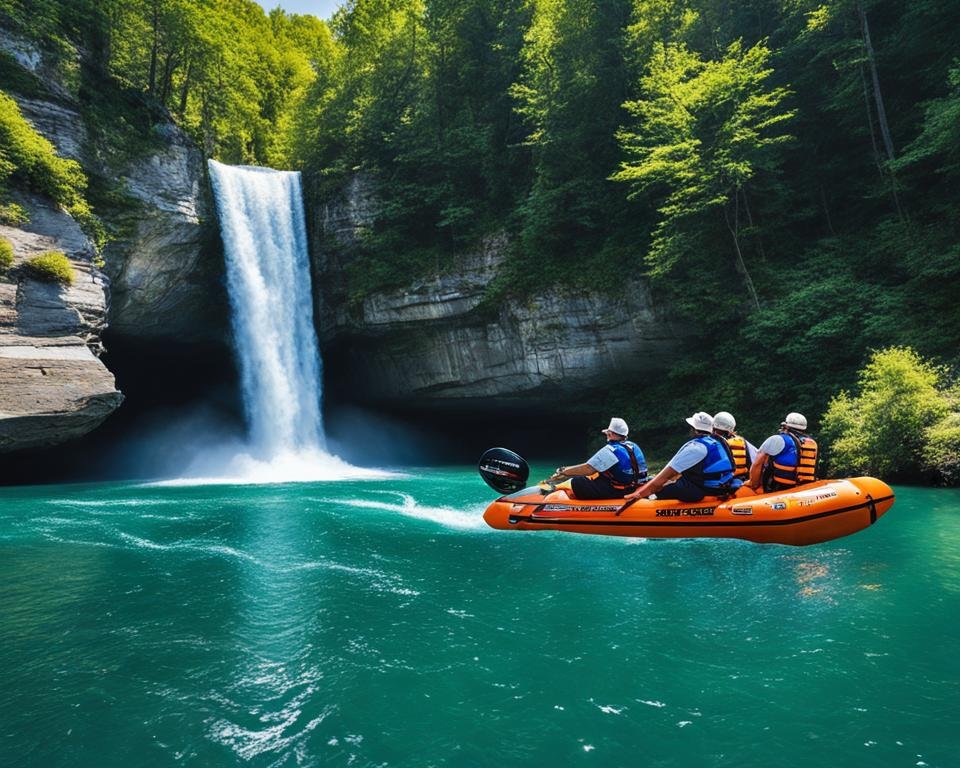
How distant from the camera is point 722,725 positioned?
3398 mm

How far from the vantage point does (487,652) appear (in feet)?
14.8

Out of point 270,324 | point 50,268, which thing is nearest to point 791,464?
point 50,268

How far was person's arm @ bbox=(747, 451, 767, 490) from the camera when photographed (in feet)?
24.1

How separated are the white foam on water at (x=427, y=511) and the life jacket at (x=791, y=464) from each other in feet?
14.3

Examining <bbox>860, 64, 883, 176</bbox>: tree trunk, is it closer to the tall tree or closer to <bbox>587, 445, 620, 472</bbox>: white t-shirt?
the tall tree

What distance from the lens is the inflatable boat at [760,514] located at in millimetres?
6738

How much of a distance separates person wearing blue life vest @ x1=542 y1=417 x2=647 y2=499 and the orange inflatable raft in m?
0.37

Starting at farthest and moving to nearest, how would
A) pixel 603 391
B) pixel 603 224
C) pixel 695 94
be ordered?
pixel 603 391
pixel 603 224
pixel 695 94

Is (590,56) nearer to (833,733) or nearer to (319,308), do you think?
(319,308)

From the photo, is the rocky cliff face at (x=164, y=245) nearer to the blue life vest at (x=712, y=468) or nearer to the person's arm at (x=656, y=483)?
the person's arm at (x=656, y=483)

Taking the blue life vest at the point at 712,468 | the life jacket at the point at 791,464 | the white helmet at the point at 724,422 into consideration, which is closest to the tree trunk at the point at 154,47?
the white helmet at the point at 724,422

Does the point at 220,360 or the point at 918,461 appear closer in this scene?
the point at 918,461

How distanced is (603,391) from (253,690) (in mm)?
18234

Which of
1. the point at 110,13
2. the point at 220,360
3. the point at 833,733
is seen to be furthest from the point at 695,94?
the point at 220,360
